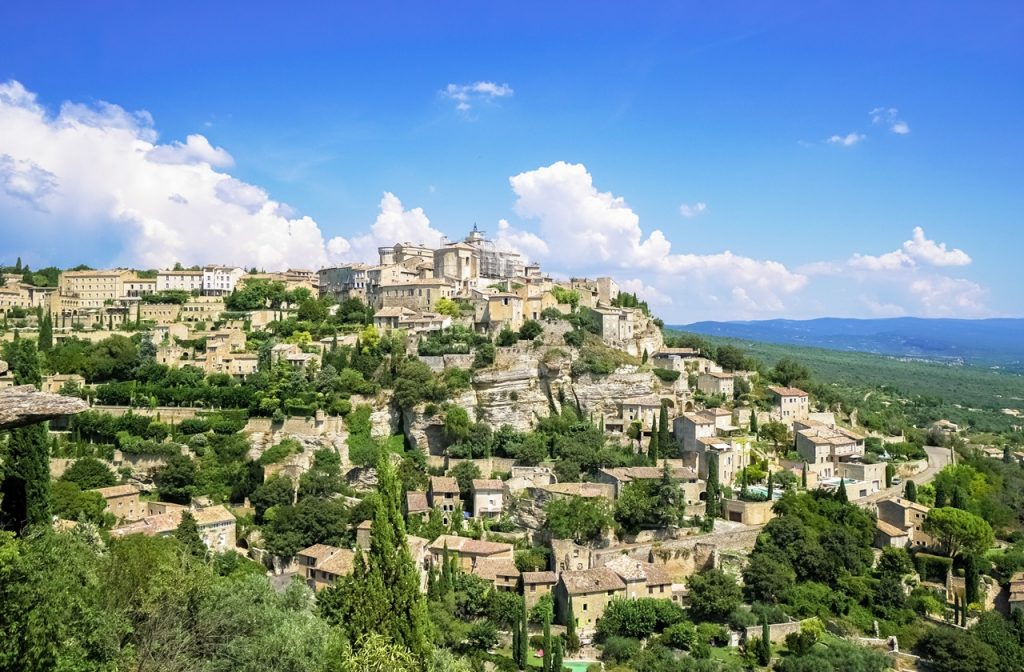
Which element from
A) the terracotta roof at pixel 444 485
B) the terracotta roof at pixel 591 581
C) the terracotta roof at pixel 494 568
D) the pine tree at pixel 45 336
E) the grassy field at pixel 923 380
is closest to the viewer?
the terracotta roof at pixel 591 581

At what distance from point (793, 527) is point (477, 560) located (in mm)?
15592

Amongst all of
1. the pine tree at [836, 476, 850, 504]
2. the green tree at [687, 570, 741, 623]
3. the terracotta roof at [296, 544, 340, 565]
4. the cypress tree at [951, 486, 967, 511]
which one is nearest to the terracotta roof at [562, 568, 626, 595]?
the green tree at [687, 570, 741, 623]

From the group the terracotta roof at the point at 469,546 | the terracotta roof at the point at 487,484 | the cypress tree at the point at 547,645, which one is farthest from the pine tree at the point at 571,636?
the terracotta roof at the point at 487,484

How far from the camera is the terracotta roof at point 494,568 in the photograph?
34.7 m

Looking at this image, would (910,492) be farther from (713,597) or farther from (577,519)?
(577,519)

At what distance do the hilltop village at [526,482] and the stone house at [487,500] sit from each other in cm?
12

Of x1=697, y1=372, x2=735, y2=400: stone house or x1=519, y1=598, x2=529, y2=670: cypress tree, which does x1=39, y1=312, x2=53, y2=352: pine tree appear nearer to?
x1=519, y1=598, x2=529, y2=670: cypress tree

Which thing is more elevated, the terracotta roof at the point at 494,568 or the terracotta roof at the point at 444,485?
the terracotta roof at the point at 444,485

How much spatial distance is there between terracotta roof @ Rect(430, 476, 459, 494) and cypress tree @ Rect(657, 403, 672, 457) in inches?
496

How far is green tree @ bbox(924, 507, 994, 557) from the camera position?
1502 inches

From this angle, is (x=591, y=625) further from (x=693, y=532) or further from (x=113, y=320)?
(x=113, y=320)

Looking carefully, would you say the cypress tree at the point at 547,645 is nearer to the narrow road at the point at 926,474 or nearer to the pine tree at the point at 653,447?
the pine tree at the point at 653,447

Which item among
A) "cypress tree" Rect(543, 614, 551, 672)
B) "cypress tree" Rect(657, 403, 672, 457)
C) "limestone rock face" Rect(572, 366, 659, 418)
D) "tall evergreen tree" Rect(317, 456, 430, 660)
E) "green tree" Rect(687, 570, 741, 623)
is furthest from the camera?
"limestone rock face" Rect(572, 366, 659, 418)

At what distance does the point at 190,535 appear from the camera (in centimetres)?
3419
